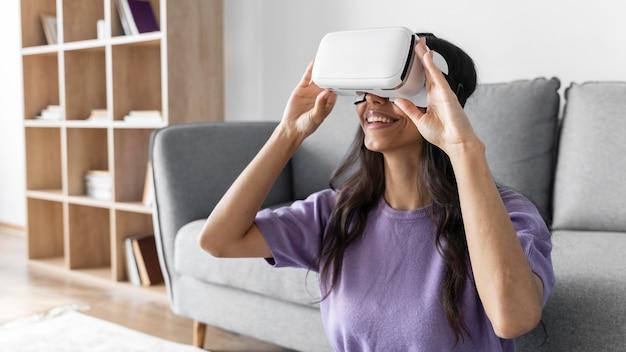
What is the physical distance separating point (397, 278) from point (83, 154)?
242 cm

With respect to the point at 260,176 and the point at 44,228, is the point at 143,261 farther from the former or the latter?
the point at 260,176

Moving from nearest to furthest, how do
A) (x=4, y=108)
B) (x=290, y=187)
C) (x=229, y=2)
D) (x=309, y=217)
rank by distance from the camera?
(x=309, y=217) → (x=290, y=187) → (x=229, y=2) → (x=4, y=108)

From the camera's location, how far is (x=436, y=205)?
1.07m

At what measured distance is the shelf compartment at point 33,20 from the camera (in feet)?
10.5

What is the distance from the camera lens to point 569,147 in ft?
6.03

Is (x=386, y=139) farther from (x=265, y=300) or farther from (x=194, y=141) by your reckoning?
(x=194, y=141)

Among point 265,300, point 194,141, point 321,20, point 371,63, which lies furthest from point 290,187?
point 371,63

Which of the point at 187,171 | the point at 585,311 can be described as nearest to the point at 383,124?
the point at 585,311

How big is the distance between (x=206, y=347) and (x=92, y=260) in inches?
51.2

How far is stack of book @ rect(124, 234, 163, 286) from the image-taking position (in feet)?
9.11

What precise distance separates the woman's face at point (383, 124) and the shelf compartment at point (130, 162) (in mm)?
1997

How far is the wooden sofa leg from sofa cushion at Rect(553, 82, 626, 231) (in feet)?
3.66

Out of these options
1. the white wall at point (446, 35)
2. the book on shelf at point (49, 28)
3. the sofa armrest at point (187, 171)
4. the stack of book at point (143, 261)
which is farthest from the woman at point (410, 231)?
the book on shelf at point (49, 28)

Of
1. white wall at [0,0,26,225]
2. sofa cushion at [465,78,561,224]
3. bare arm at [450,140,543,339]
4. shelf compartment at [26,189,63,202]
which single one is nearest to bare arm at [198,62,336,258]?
bare arm at [450,140,543,339]
